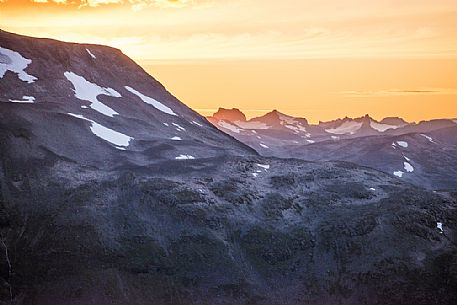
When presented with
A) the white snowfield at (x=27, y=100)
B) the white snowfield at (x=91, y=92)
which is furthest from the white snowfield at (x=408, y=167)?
the white snowfield at (x=27, y=100)

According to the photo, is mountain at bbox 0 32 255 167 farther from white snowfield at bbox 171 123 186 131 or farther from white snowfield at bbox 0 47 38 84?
white snowfield at bbox 0 47 38 84

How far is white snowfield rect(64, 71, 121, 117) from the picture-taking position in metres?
115

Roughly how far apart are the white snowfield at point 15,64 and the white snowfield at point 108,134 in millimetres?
17724

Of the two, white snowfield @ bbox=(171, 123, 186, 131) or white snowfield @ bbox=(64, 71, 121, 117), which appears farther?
white snowfield @ bbox=(171, 123, 186, 131)

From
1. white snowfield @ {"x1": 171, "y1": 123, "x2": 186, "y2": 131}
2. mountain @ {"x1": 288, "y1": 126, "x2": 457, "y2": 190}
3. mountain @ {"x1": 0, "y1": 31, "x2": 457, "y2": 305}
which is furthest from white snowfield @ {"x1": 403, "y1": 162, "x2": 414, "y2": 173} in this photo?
white snowfield @ {"x1": 171, "y1": 123, "x2": 186, "y2": 131}

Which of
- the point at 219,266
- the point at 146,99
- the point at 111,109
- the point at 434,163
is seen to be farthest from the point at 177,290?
the point at 434,163

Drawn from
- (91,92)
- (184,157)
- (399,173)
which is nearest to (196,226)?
(184,157)

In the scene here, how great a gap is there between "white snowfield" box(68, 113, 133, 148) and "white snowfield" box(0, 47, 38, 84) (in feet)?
58.1

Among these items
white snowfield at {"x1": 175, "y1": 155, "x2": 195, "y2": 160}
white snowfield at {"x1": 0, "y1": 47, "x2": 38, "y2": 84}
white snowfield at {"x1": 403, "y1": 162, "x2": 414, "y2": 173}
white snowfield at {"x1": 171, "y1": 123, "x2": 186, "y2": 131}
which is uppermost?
white snowfield at {"x1": 0, "y1": 47, "x2": 38, "y2": 84}

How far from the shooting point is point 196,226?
72.8 m

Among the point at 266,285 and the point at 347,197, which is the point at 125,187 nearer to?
the point at 266,285

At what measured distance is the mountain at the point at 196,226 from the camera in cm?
6425

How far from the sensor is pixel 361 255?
7112 cm

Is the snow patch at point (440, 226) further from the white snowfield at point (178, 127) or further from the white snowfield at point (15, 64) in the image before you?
the white snowfield at point (15, 64)
